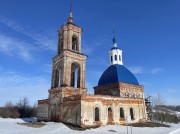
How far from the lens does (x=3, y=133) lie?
15.9m

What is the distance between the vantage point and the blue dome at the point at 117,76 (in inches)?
1048

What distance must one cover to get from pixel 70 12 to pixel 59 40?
4.46 meters

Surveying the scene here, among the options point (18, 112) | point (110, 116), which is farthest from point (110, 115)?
point (18, 112)

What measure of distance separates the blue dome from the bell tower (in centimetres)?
429

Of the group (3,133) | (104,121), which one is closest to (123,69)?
(104,121)

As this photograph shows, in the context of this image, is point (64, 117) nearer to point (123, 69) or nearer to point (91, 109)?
point (91, 109)

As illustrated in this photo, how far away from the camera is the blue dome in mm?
26625

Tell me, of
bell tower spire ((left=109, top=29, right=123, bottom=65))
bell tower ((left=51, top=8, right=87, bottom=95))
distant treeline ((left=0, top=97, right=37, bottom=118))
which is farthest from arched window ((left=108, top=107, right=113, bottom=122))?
distant treeline ((left=0, top=97, right=37, bottom=118))

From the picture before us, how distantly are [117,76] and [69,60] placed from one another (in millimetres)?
7152

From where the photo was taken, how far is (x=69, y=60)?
939 inches

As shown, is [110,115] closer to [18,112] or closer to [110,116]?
[110,116]

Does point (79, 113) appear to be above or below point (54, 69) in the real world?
below

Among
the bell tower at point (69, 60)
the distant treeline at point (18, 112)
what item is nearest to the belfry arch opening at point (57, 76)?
the bell tower at point (69, 60)

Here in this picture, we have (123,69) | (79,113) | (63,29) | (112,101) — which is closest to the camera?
(79,113)
